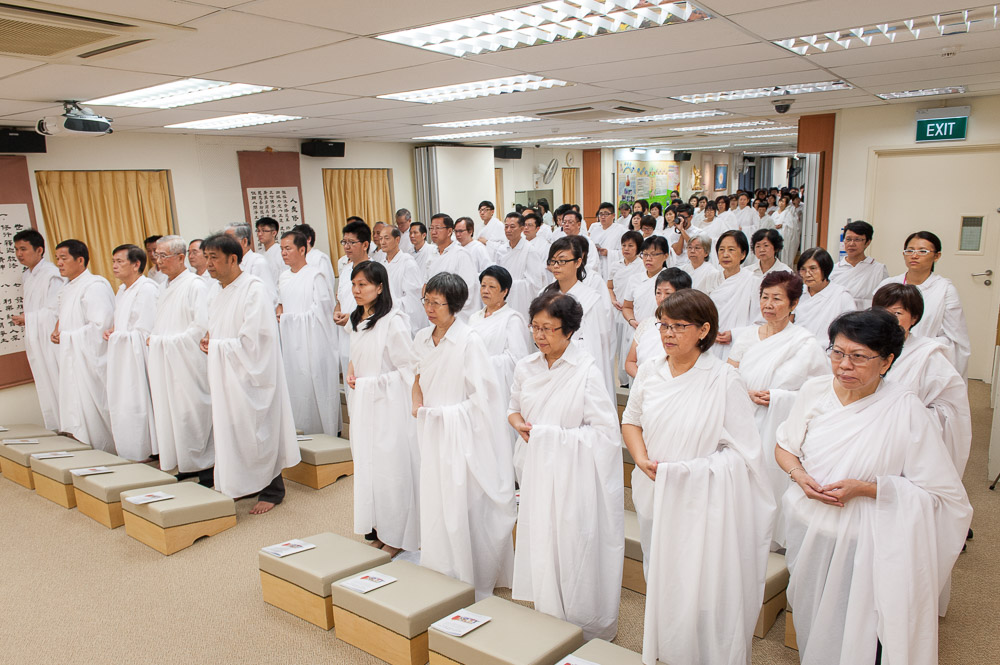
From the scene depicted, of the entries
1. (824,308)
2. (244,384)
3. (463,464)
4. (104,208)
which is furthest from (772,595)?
(104,208)

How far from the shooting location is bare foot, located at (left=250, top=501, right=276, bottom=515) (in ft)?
14.3

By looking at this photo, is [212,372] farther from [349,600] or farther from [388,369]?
[349,600]

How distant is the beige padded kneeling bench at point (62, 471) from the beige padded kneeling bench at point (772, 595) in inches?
167

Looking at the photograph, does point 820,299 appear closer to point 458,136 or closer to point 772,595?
point 772,595

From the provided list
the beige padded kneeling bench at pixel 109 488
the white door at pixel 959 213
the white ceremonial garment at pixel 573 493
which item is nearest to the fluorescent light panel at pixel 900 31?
the white ceremonial garment at pixel 573 493

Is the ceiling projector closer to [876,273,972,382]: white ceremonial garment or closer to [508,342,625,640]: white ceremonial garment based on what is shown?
[508,342,625,640]: white ceremonial garment

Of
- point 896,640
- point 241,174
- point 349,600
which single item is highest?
point 241,174

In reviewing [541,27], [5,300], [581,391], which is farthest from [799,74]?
[5,300]

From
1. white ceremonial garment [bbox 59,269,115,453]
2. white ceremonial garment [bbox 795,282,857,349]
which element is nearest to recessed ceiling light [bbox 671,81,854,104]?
white ceremonial garment [bbox 795,282,857,349]

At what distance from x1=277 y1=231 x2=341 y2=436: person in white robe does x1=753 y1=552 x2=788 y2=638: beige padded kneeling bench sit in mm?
3721

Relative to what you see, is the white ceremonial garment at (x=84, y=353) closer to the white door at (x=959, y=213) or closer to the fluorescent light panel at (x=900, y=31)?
the fluorescent light panel at (x=900, y=31)

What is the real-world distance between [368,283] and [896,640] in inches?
106

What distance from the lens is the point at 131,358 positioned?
500cm

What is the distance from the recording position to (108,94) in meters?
4.28
